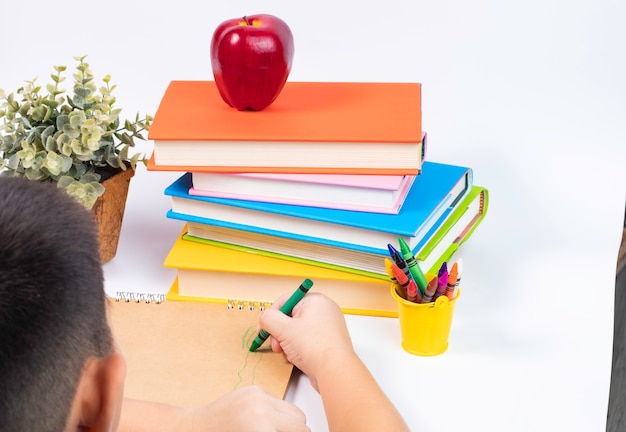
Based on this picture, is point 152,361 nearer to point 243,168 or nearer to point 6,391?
point 243,168

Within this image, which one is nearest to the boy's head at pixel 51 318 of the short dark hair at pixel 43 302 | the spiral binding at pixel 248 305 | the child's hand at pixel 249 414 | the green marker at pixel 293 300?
the short dark hair at pixel 43 302

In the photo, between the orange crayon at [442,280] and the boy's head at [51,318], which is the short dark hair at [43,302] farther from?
the orange crayon at [442,280]

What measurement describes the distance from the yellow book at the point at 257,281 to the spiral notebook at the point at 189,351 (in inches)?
1.5

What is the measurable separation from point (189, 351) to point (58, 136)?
1.32 ft

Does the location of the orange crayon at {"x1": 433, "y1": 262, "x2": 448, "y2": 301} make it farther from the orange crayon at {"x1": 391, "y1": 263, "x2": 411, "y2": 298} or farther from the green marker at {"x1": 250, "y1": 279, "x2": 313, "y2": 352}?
the green marker at {"x1": 250, "y1": 279, "x2": 313, "y2": 352}

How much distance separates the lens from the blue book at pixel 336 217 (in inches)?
59.4

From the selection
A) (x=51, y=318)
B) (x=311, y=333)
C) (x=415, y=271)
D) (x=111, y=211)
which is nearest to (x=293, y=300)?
(x=311, y=333)

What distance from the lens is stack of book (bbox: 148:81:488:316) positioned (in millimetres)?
1525

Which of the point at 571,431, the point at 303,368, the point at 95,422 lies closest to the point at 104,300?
the point at 95,422

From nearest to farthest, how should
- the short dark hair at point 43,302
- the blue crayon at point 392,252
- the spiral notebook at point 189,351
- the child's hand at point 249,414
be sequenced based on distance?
the short dark hair at point 43,302
the child's hand at point 249,414
the spiral notebook at point 189,351
the blue crayon at point 392,252

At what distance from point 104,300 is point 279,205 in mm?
737

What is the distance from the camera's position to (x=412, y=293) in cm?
142

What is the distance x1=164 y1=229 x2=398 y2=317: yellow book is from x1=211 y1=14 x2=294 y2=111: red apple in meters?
0.26

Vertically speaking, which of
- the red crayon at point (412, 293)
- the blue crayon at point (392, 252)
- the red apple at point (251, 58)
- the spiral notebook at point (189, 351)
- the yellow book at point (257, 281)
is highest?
the red apple at point (251, 58)
